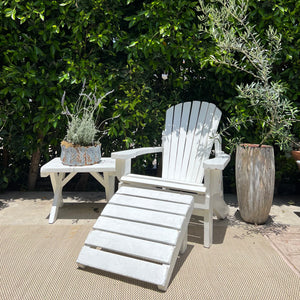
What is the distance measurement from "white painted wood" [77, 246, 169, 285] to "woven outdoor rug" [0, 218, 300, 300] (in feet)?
0.24

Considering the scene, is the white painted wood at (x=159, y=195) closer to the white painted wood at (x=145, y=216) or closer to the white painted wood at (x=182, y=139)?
the white painted wood at (x=145, y=216)

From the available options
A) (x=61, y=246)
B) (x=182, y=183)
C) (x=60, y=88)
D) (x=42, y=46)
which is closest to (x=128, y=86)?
(x=60, y=88)

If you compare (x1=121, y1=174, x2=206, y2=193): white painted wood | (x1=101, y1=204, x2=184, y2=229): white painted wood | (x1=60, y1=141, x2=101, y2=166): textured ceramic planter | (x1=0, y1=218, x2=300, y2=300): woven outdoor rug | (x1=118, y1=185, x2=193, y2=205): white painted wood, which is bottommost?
(x1=0, y1=218, x2=300, y2=300): woven outdoor rug

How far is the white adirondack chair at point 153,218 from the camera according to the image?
5.27 feet

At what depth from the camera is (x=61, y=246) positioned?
6.72 ft

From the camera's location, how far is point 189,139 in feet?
8.89

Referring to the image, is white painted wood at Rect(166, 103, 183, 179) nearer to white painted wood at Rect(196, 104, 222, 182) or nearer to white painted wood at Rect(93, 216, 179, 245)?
white painted wood at Rect(196, 104, 222, 182)

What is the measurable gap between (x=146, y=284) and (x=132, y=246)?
9.2 inches

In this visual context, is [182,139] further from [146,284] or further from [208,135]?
[146,284]

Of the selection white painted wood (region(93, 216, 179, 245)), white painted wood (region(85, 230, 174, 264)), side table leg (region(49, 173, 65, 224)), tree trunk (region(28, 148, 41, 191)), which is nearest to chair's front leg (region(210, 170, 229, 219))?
white painted wood (region(93, 216, 179, 245))

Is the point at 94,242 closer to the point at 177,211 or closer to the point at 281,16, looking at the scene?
the point at 177,211

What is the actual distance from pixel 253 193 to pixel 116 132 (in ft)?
5.14

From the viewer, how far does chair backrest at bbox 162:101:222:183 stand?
260 centimetres

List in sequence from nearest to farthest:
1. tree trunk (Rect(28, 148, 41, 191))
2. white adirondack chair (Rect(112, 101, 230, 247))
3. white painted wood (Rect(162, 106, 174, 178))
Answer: white adirondack chair (Rect(112, 101, 230, 247)) → white painted wood (Rect(162, 106, 174, 178)) → tree trunk (Rect(28, 148, 41, 191))
